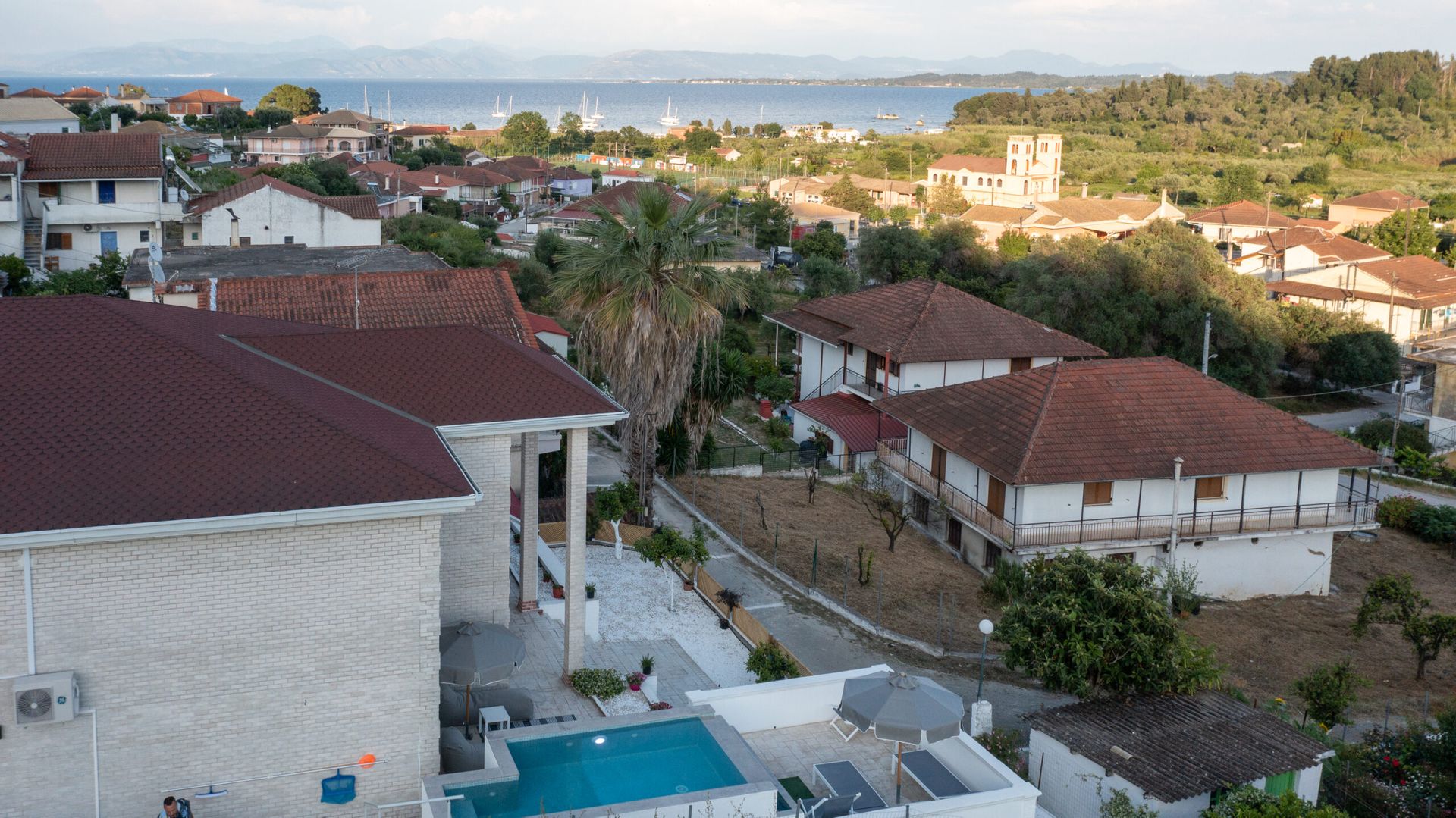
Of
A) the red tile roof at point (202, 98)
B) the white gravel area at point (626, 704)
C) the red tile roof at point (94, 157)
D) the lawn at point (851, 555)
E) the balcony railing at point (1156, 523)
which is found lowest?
the lawn at point (851, 555)

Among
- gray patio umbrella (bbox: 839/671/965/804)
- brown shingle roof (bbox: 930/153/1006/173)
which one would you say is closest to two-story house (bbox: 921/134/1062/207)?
brown shingle roof (bbox: 930/153/1006/173)

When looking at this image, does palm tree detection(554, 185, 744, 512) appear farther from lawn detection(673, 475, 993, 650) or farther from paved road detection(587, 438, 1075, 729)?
lawn detection(673, 475, 993, 650)

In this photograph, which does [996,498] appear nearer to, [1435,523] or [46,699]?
[1435,523]

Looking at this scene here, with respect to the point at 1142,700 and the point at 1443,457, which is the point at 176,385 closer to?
the point at 1142,700

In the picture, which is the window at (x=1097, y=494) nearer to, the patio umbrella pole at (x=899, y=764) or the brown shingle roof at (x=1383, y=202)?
the patio umbrella pole at (x=899, y=764)

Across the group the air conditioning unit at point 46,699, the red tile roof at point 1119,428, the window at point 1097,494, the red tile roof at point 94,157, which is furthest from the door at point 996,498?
the red tile roof at point 94,157

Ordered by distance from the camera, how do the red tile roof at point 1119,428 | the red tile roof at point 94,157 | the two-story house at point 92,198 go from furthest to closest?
the red tile roof at point 94,157, the two-story house at point 92,198, the red tile roof at point 1119,428
